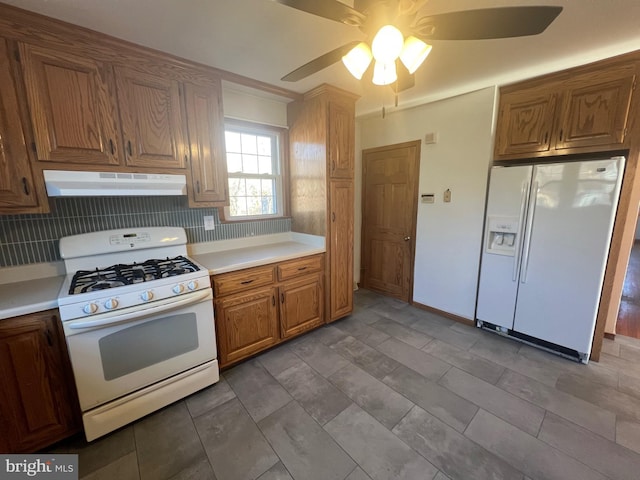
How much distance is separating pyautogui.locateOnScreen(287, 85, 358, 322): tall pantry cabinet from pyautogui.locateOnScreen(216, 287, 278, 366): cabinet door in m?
0.71

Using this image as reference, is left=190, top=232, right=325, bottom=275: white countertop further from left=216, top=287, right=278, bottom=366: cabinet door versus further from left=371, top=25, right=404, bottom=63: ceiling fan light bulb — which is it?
left=371, top=25, right=404, bottom=63: ceiling fan light bulb

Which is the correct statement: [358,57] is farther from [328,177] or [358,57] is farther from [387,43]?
[328,177]

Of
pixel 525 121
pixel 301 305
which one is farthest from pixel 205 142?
pixel 525 121

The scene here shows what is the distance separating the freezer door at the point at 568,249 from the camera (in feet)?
6.93

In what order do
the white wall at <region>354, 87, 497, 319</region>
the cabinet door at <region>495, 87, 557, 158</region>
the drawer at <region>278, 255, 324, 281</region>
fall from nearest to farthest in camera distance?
the cabinet door at <region>495, 87, 557, 158</region> < the drawer at <region>278, 255, 324, 281</region> < the white wall at <region>354, 87, 497, 319</region>

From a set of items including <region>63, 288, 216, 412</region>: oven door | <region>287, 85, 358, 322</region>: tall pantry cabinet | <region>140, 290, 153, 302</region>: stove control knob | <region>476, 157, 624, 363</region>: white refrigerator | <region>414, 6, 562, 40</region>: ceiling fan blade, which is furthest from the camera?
<region>287, 85, 358, 322</region>: tall pantry cabinet

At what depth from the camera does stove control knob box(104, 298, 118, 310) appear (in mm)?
1524

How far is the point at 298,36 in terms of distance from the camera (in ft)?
5.64

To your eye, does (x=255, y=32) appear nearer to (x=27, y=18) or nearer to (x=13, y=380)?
(x=27, y=18)

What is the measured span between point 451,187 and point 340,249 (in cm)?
142

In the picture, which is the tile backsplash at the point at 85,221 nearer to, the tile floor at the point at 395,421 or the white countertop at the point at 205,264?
the white countertop at the point at 205,264

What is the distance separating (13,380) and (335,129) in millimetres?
2847

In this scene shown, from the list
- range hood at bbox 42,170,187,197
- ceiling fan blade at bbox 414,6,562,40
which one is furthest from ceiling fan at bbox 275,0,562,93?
range hood at bbox 42,170,187,197

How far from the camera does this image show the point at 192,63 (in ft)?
6.67
